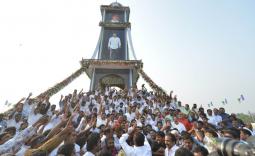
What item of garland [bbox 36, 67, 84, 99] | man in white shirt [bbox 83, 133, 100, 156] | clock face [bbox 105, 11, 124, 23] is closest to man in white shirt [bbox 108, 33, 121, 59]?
clock face [bbox 105, 11, 124, 23]

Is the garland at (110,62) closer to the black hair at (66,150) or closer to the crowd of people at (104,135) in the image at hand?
the crowd of people at (104,135)

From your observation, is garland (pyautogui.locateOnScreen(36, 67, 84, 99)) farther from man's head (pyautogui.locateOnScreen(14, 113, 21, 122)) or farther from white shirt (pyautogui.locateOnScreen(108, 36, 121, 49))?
man's head (pyautogui.locateOnScreen(14, 113, 21, 122))

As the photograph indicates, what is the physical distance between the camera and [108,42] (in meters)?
28.5

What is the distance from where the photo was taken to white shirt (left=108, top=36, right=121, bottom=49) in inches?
1108

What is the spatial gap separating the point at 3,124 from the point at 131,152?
18.3 feet

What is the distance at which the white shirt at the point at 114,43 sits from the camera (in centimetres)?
2814

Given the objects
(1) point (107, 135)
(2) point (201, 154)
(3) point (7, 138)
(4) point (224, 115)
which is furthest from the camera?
(4) point (224, 115)

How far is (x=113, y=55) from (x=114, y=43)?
5.52 feet

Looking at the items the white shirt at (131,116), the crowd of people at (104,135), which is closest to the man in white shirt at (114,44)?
the white shirt at (131,116)

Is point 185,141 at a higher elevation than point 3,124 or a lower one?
lower

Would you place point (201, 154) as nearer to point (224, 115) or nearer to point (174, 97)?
point (224, 115)

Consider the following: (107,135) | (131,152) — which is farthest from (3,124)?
(131,152)

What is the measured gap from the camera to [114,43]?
93.0 ft

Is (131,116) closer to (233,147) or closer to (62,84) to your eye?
(233,147)
